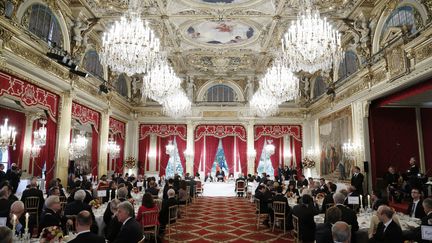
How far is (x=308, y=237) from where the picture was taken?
547cm

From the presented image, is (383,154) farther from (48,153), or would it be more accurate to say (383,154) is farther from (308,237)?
(48,153)

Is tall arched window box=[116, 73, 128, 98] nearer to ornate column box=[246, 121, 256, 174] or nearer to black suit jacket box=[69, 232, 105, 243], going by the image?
ornate column box=[246, 121, 256, 174]

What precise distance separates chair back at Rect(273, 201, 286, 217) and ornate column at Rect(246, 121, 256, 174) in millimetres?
9938

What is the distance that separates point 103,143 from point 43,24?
568cm

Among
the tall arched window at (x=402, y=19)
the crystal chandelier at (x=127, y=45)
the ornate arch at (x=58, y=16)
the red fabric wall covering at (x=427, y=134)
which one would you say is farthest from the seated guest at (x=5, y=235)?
the red fabric wall covering at (x=427, y=134)

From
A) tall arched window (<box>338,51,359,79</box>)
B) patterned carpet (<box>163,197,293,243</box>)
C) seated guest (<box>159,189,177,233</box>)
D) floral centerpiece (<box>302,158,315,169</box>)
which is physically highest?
tall arched window (<box>338,51,359,79</box>)

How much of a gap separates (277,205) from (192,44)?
862 cm

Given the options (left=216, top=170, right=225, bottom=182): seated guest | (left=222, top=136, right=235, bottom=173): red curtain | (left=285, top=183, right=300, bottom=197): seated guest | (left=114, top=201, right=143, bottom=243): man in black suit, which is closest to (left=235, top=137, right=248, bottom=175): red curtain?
(left=222, top=136, right=235, bottom=173): red curtain

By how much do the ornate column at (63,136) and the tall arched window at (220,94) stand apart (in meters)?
9.28

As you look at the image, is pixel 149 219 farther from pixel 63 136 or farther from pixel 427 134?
pixel 427 134

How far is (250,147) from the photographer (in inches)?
682

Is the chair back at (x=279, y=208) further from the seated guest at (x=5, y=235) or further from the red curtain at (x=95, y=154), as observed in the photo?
the red curtain at (x=95, y=154)

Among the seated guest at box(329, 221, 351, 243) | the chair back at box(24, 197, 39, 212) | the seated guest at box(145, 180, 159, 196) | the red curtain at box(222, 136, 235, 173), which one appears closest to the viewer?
the seated guest at box(329, 221, 351, 243)

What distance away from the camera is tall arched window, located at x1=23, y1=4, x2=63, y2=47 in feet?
25.6
